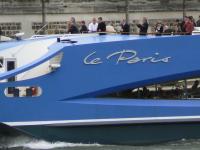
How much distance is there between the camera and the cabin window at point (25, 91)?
12.2 m

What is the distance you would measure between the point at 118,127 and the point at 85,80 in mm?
1096

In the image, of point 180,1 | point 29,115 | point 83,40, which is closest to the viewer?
point 29,115

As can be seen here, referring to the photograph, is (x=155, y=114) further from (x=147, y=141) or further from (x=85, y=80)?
(x=85, y=80)

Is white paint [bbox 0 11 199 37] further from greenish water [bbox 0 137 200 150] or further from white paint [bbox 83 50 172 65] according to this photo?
white paint [bbox 83 50 172 65]

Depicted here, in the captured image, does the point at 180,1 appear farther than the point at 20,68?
Yes

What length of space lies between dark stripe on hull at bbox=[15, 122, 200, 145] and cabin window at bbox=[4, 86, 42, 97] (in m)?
0.61

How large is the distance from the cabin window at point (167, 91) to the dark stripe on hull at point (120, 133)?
67 centimetres

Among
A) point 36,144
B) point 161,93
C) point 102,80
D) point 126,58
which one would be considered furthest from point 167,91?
point 36,144

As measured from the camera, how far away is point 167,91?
1310 centimetres

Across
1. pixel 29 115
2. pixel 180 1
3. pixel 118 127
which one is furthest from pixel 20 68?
pixel 180 1

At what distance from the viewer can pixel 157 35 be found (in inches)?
519

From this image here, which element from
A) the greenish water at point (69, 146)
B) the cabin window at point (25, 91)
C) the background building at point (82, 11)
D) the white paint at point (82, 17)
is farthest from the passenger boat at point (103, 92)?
the background building at point (82, 11)

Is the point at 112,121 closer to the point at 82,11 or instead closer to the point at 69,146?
the point at 69,146

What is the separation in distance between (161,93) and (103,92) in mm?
1368
